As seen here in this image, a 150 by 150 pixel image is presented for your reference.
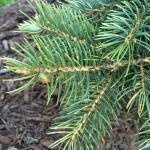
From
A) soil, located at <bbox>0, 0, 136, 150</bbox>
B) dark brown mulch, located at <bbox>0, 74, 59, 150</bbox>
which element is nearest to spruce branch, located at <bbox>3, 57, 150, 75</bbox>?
soil, located at <bbox>0, 0, 136, 150</bbox>

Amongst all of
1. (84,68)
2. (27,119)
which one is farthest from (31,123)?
(84,68)

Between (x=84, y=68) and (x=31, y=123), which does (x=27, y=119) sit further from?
(x=84, y=68)

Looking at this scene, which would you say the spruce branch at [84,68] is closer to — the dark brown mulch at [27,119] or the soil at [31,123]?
the soil at [31,123]

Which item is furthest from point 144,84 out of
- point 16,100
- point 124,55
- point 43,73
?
point 16,100

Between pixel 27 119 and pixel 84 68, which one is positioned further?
pixel 27 119

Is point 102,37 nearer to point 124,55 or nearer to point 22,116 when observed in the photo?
point 124,55

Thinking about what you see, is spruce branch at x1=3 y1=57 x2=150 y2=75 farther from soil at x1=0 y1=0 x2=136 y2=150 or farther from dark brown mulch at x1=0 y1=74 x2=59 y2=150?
dark brown mulch at x1=0 y1=74 x2=59 y2=150

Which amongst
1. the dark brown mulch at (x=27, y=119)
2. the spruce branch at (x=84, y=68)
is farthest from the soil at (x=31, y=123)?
the spruce branch at (x=84, y=68)

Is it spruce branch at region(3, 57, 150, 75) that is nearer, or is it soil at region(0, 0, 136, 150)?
spruce branch at region(3, 57, 150, 75)
